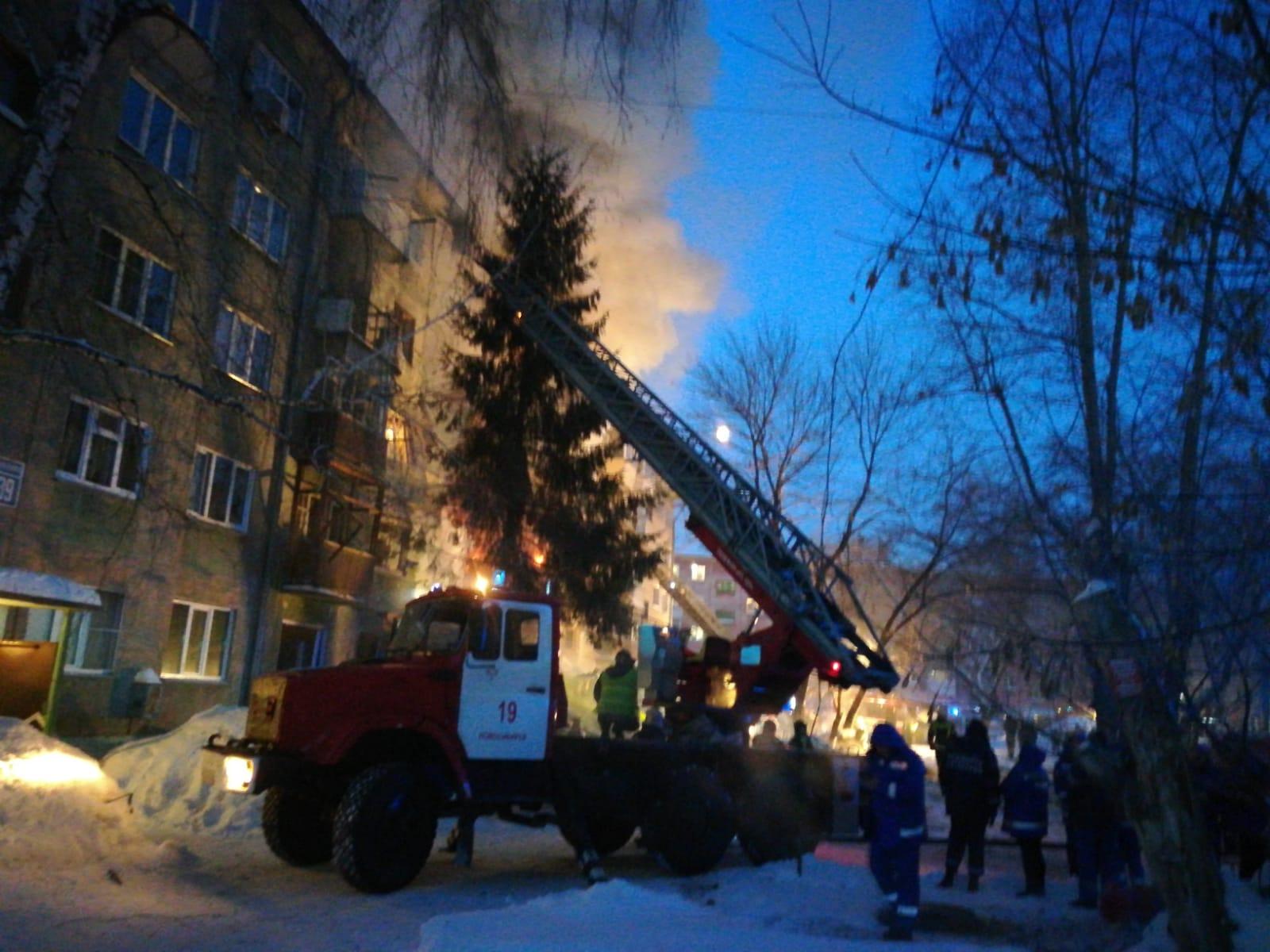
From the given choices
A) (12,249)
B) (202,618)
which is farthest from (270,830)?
(202,618)

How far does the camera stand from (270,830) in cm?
1025

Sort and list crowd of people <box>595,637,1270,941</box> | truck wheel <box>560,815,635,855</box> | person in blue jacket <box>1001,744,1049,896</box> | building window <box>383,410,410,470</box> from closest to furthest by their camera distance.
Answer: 1. crowd of people <box>595,637,1270,941</box>
2. person in blue jacket <box>1001,744,1049,896</box>
3. truck wheel <box>560,815,635,855</box>
4. building window <box>383,410,410,470</box>

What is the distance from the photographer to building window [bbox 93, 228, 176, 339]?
1658 cm

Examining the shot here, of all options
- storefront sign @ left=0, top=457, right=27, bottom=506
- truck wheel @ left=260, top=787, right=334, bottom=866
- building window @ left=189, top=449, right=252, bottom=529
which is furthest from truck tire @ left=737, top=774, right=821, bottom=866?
building window @ left=189, top=449, right=252, bottom=529

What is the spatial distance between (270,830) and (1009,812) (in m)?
7.37

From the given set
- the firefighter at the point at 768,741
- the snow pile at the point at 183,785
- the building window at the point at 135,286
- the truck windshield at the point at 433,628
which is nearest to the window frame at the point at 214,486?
the building window at the point at 135,286

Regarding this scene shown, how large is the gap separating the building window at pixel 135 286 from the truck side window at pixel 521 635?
29.3 ft

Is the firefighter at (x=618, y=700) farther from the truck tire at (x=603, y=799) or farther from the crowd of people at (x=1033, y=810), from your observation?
the crowd of people at (x=1033, y=810)

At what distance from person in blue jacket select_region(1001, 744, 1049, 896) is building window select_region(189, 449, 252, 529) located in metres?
14.1

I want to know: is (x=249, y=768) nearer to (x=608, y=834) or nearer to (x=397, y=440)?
(x=608, y=834)

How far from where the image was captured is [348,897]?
9.16m

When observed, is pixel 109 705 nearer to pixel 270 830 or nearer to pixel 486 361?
pixel 270 830

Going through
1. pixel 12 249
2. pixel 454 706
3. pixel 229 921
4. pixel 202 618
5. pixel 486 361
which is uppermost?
pixel 486 361

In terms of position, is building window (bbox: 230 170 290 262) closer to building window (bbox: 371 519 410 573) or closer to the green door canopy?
building window (bbox: 371 519 410 573)
